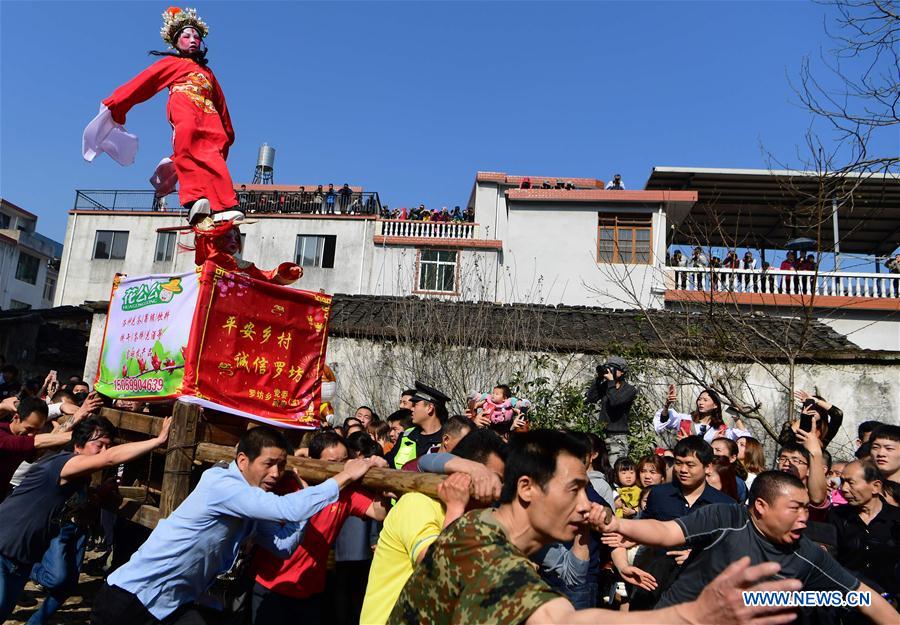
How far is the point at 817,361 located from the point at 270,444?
1218cm

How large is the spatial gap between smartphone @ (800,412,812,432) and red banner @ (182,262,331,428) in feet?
13.4

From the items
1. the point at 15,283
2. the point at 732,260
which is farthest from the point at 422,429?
the point at 15,283

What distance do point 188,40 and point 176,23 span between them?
0.23 metres

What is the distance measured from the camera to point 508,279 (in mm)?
24422

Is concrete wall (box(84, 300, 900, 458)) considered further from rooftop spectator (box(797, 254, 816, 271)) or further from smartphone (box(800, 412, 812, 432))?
smartphone (box(800, 412, 812, 432))

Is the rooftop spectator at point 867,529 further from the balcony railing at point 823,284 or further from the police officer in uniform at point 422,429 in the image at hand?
the balcony railing at point 823,284

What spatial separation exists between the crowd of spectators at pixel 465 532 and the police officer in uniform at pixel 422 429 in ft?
0.07

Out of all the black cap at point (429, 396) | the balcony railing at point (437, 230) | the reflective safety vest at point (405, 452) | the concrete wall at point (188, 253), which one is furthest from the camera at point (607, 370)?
the concrete wall at point (188, 253)

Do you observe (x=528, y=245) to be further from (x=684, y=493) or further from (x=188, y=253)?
(x=684, y=493)

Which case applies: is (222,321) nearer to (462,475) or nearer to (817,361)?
(462,475)

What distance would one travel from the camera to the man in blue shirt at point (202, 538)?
3.89 meters

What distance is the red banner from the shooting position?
5691 millimetres

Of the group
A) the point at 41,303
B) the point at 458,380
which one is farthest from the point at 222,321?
the point at 41,303

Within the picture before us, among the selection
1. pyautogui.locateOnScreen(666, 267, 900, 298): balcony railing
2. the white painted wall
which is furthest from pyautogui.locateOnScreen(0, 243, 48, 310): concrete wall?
pyautogui.locateOnScreen(666, 267, 900, 298): balcony railing
